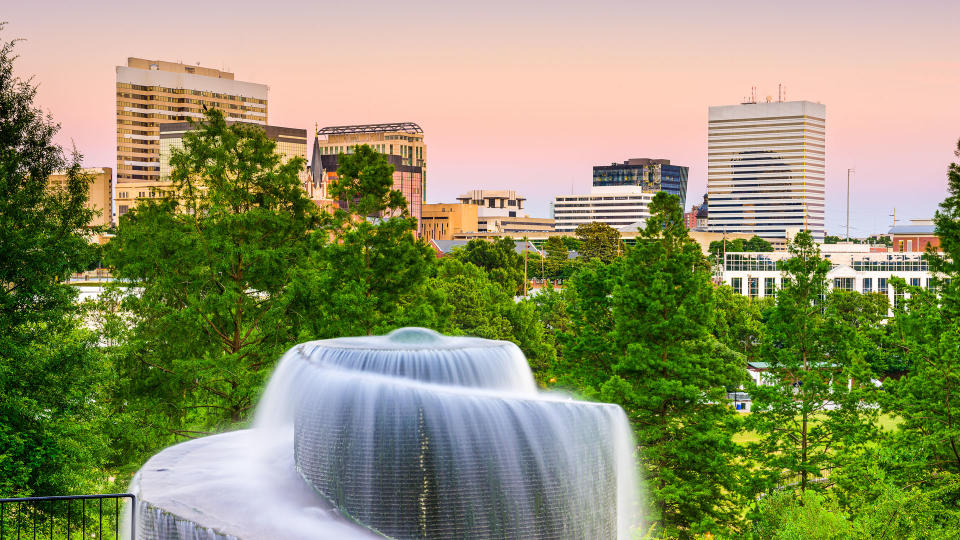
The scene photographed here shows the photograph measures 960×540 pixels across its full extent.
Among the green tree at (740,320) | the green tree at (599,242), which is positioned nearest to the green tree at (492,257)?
the green tree at (599,242)

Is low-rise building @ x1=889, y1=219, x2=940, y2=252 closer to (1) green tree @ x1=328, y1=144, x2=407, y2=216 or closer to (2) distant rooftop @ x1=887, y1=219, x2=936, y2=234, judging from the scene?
(2) distant rooftop @ x1=887, y1=219, x2=936, y2=234

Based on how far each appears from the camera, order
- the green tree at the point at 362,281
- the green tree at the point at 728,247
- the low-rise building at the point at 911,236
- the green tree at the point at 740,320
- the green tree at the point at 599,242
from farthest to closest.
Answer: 1. the green tree at the point at 728,247
2. the low-rise building at the point at 911,236
3. the green tree at the point at 599,242
4. the green tree at the point at 740,320
5. the green tree at the point at 362,281

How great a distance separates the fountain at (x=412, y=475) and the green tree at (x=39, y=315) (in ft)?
17.7

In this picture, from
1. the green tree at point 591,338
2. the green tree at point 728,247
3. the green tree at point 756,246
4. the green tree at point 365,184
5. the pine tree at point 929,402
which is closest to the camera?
the pine tree at point 929,402

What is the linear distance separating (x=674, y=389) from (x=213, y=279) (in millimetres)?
13754

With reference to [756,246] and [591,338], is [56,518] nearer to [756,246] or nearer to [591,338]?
[591,338]

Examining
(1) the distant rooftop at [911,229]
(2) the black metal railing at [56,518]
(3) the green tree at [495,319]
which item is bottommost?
(2) the black metal railing at [56,518]

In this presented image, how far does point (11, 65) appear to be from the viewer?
20203 millimetres

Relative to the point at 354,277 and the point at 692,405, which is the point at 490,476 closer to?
the point at 692,405

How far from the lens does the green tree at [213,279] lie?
80.9ft

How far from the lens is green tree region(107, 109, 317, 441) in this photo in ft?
80.9

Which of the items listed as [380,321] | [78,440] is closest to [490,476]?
[78,440]

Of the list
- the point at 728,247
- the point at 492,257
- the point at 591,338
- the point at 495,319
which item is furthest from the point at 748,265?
the point at 591,338

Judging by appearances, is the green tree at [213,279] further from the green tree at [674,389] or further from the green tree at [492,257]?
the green tree at [492,257]
